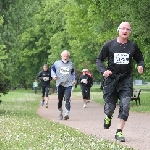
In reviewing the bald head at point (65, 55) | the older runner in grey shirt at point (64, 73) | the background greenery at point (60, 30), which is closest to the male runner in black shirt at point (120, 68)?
the bald head at point (65, 55)

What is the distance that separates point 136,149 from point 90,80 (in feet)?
65.2

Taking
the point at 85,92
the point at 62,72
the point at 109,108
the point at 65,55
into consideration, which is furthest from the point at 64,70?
the point at 85,92

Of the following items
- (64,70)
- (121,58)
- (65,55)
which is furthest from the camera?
(64,70)

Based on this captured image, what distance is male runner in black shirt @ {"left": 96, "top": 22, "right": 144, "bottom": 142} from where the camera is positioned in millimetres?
9648

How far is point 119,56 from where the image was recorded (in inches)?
380

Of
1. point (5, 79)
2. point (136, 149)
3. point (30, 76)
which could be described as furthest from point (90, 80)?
point (30, 76)

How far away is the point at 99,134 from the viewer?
1098 cm

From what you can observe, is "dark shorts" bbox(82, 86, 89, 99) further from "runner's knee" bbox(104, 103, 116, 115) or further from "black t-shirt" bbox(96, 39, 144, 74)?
"black t-shirt" bbox(96, 39, 144, 74)

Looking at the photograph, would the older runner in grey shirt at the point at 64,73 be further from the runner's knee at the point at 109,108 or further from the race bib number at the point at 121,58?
the race bib number at the point at 121,58

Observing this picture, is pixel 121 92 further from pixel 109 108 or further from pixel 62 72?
pixel 62 72

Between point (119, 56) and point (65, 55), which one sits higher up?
point (65, 55)

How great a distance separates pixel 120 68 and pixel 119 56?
23cm

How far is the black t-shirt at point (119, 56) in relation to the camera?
9648mm

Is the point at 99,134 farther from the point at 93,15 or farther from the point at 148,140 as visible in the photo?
the point at 93,15
